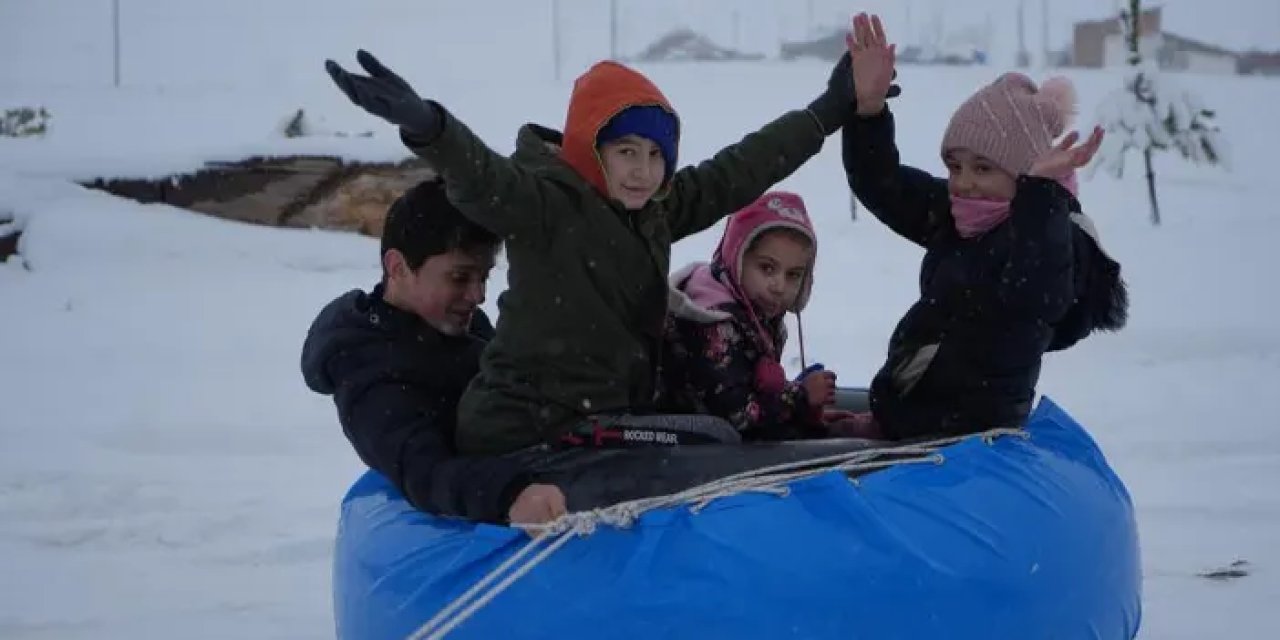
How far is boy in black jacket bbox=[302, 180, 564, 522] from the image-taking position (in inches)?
119

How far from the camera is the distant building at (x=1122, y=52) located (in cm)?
2502

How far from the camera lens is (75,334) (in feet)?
28.7

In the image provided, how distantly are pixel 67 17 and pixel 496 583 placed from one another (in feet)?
61.1

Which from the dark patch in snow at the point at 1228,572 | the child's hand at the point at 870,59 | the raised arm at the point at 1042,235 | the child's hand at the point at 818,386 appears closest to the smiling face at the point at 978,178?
the raised arm at the point at 1042,235

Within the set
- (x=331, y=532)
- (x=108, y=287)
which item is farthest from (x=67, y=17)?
(x=331, y=532)

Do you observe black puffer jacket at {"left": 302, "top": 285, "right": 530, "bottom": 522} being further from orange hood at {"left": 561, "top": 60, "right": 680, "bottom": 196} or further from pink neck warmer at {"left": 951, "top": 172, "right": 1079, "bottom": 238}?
pink neck warmer at {"left": 951, "top": 172, "right": 1079, "bottom": 238}

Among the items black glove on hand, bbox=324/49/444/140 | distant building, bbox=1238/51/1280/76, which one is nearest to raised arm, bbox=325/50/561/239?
black glove on hand, bbox=324/49/444/140

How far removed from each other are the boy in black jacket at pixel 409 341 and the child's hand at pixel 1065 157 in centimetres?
123

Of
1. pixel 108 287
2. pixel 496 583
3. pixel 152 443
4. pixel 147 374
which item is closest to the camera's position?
pixel 496 583

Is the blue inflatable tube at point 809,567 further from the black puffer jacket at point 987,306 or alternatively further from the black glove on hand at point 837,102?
the black glove on hand at point 837,102

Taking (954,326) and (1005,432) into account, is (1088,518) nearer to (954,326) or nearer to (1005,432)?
(1005,432)

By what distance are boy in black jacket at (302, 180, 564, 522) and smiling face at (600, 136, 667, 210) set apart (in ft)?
1.63

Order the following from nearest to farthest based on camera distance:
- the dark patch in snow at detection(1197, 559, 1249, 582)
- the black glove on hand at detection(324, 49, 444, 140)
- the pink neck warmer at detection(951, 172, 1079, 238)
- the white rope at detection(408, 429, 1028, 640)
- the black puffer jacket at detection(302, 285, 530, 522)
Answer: the black glove on hand at detection(324, 49, 444, 140) → the white rope at detection(408, 429, 1028, 640) → the black puffer jacket at detection(302, 285, 530, 522) → the pink neck warmer at detection(951, 172, 1079, 238) → the dark patch in snow at detection(1197, 559, 1249, 582)

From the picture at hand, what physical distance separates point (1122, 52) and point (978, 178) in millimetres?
23950
